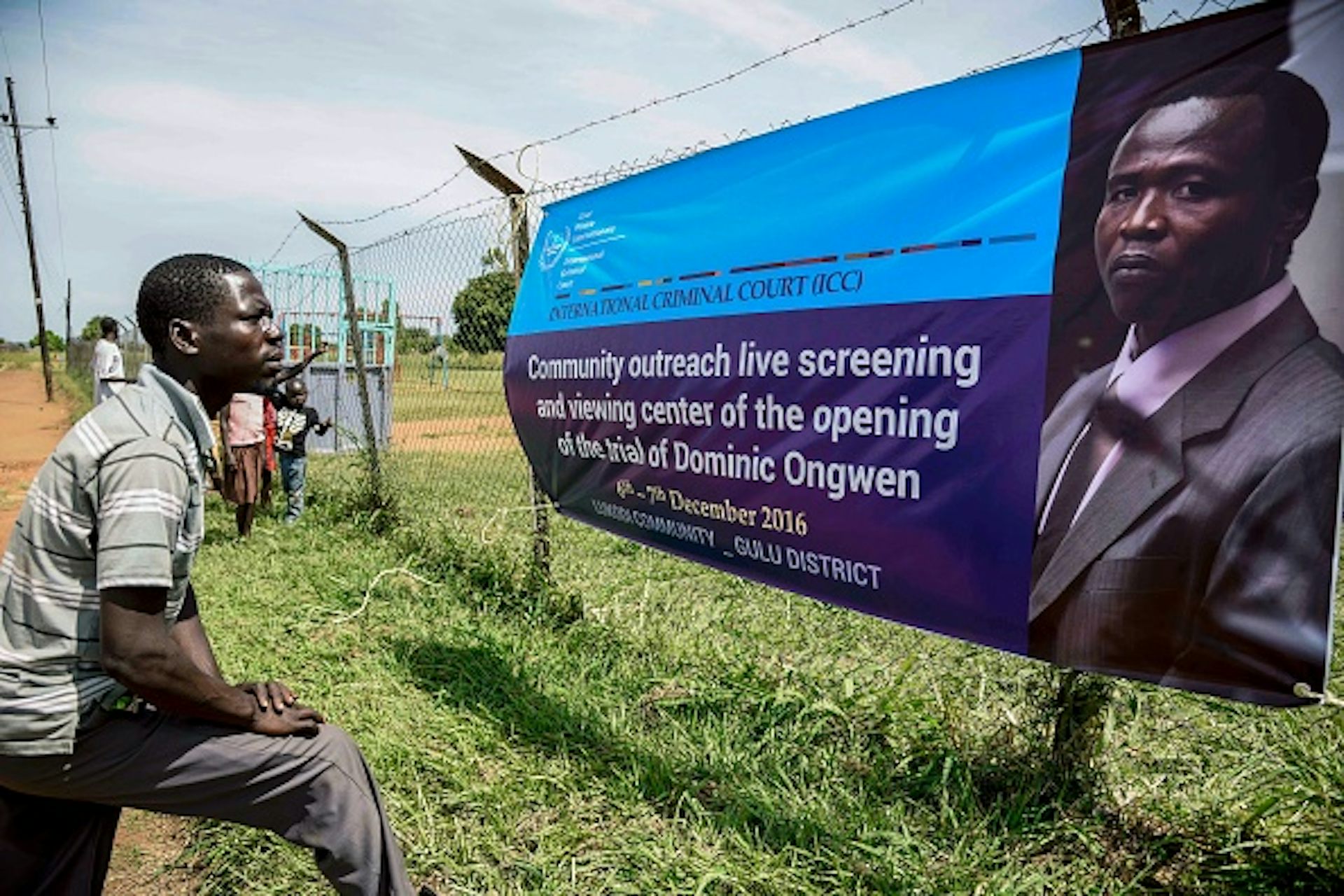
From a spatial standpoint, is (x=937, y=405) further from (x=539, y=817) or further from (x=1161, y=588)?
(x=539, y=817)

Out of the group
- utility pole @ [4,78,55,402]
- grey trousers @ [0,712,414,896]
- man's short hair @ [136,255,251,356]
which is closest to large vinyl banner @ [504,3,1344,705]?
grey trousers @ [0,712,414,896]

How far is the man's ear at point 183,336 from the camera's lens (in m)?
1.94

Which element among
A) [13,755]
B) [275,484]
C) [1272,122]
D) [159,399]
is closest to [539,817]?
[13,755]

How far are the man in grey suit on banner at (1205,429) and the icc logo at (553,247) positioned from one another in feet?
7.89

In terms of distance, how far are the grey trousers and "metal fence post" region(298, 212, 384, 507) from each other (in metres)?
5.08

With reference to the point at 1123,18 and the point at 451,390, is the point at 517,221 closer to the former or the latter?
the point at 451,390

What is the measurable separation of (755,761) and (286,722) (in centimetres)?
156

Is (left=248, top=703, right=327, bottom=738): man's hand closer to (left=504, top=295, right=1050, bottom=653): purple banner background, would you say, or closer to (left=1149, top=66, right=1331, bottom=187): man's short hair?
(left=504, top=295, right=1050, bottom=653): purple banner background

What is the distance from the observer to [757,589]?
4789 millimetres

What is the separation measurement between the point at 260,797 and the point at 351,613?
2.88 m

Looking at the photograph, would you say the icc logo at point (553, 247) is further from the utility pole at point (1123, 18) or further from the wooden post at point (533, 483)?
the utility pole at point (1123, 18)

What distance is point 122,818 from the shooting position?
3088mm

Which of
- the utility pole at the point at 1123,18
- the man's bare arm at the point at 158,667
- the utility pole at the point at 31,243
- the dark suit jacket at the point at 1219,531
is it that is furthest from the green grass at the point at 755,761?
the utility pole at the point at 31,243

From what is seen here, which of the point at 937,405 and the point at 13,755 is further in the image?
the point at 937,405
